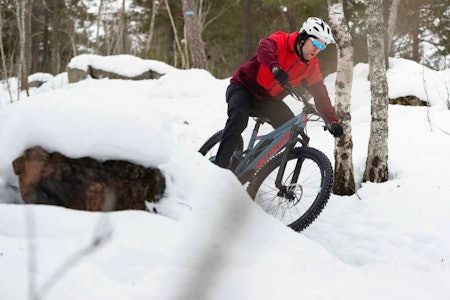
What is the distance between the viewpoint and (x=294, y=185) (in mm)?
3996

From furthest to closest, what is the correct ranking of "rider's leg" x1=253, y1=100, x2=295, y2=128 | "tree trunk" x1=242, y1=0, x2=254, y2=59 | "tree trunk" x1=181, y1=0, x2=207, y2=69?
"tree trunk" x1=242, y1=0, x2=254, y2=59 → "tree trunk" x1=181, y1=0, x2=207, y2=69 → "rider's leg" x1=253, y1=100, x2=295, y2=128

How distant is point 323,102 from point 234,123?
0.83 metres

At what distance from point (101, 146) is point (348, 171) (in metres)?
2.93

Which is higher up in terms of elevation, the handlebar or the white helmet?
the white helmet

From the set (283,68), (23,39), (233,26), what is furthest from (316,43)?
(233,26)

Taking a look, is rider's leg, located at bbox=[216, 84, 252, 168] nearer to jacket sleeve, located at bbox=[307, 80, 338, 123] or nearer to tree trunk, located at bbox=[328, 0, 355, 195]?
jacket sleeve, located at bbox=[307, 80, 338, 123]

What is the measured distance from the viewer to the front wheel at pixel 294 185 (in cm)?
378

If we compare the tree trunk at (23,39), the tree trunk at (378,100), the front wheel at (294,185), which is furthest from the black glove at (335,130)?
the tree trunk at (23,39)

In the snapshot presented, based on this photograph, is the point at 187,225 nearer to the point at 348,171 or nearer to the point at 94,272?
the point at 94,272

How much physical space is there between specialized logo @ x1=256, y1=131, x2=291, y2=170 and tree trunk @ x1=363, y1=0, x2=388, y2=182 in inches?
51.9

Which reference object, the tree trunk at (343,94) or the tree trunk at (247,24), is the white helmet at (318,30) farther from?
the tree trunk at (247,24)

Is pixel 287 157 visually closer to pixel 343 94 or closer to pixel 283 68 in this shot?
pixel 283 68

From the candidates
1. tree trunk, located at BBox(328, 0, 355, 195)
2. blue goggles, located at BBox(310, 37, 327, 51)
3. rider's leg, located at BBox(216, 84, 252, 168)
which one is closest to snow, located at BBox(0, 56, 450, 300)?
tree trunk, located at BBox(328, 0, 355, 195)

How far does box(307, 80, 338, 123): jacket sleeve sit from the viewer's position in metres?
4.13
